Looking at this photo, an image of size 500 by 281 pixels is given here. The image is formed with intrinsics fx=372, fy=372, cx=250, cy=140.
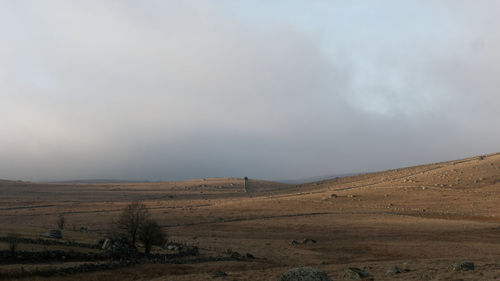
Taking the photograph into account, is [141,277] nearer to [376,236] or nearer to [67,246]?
[67,246]

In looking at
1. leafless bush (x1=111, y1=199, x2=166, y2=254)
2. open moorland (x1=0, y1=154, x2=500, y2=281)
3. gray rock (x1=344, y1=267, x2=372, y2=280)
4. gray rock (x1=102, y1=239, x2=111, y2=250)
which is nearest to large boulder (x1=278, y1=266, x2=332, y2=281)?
gray rock (x1=344, y1=267, x2=372, y2=280)

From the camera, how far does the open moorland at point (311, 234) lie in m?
30.1

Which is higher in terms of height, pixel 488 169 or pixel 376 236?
pixel 488 169

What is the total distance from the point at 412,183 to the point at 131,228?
91958mm

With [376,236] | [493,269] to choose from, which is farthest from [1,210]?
[493,269]

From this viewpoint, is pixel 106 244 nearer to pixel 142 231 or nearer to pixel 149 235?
pixel 142 231

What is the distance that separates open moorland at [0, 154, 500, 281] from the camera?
98.6ft

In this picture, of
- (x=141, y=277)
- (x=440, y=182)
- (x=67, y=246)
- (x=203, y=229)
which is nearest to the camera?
(x=141, y=277)

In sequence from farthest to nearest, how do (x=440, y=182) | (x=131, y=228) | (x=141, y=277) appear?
(x=440, y=182) < (x=131, y=228) < (x=141, y=277)

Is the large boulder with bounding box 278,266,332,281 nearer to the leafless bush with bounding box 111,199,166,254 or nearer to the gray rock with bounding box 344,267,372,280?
the gray rock with bounding box 344,267,372,280

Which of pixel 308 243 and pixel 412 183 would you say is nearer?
pixel 308 243

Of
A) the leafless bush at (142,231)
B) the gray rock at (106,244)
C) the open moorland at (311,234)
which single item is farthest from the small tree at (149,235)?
the gray rock at (106,244)

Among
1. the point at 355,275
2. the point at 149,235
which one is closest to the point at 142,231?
the point at 149,235

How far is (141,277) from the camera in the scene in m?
29.9
